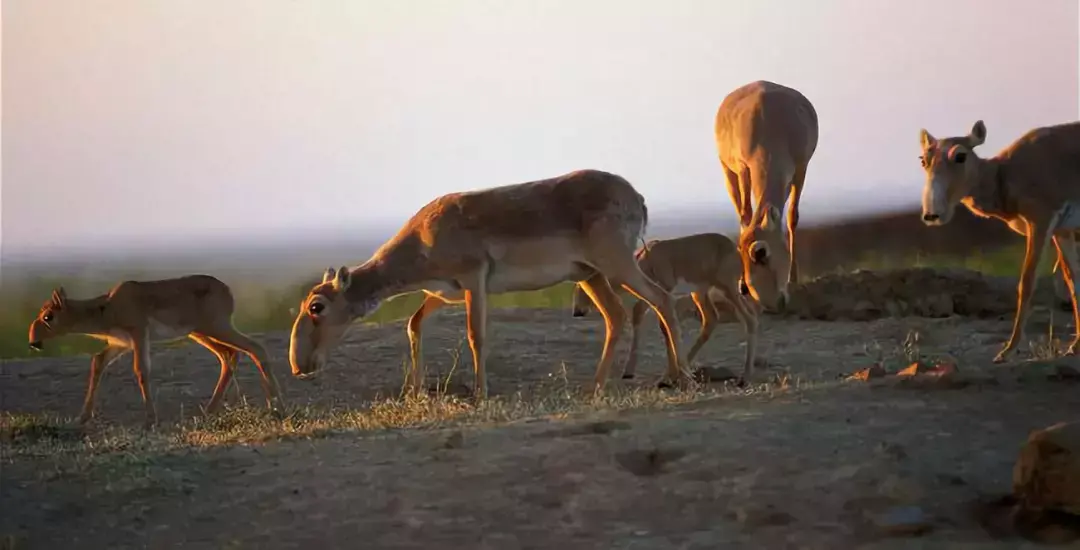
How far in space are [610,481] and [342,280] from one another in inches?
180

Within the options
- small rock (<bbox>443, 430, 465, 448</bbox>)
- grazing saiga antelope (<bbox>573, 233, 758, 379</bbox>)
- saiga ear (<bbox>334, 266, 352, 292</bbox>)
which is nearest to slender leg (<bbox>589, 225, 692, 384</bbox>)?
grazing saiga antelope (<bbox>573, 233, 758, 379</bbox>)

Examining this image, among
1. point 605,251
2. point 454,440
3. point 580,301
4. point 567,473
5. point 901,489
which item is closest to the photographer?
point 901,489

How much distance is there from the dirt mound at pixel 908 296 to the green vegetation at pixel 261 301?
2.08 feet

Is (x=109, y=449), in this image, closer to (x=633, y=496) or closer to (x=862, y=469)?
(x=633, y=496)

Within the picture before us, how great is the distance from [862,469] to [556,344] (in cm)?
745

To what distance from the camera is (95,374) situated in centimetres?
956

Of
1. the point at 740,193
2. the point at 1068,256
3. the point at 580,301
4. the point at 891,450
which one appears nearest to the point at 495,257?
the point at 580,301

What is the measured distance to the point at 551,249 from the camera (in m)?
8.24

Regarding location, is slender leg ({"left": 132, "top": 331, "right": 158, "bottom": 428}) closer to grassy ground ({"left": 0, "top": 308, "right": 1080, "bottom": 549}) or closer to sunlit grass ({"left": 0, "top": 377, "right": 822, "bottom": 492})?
sunlit grass ({"left": 0, "top": 377, "right": 822, "bottom": 492})

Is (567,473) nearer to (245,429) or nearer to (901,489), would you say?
(901,489)

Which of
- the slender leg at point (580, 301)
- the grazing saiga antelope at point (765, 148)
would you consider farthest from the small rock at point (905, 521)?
the slender leg at point (580, 301)

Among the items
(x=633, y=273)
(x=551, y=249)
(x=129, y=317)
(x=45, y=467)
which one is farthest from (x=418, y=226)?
(x=45, y=467)

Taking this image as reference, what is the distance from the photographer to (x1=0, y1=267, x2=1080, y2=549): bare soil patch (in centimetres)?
363

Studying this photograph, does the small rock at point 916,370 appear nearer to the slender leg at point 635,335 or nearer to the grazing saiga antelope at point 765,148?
the grazing saiga antelope at point 765,148
